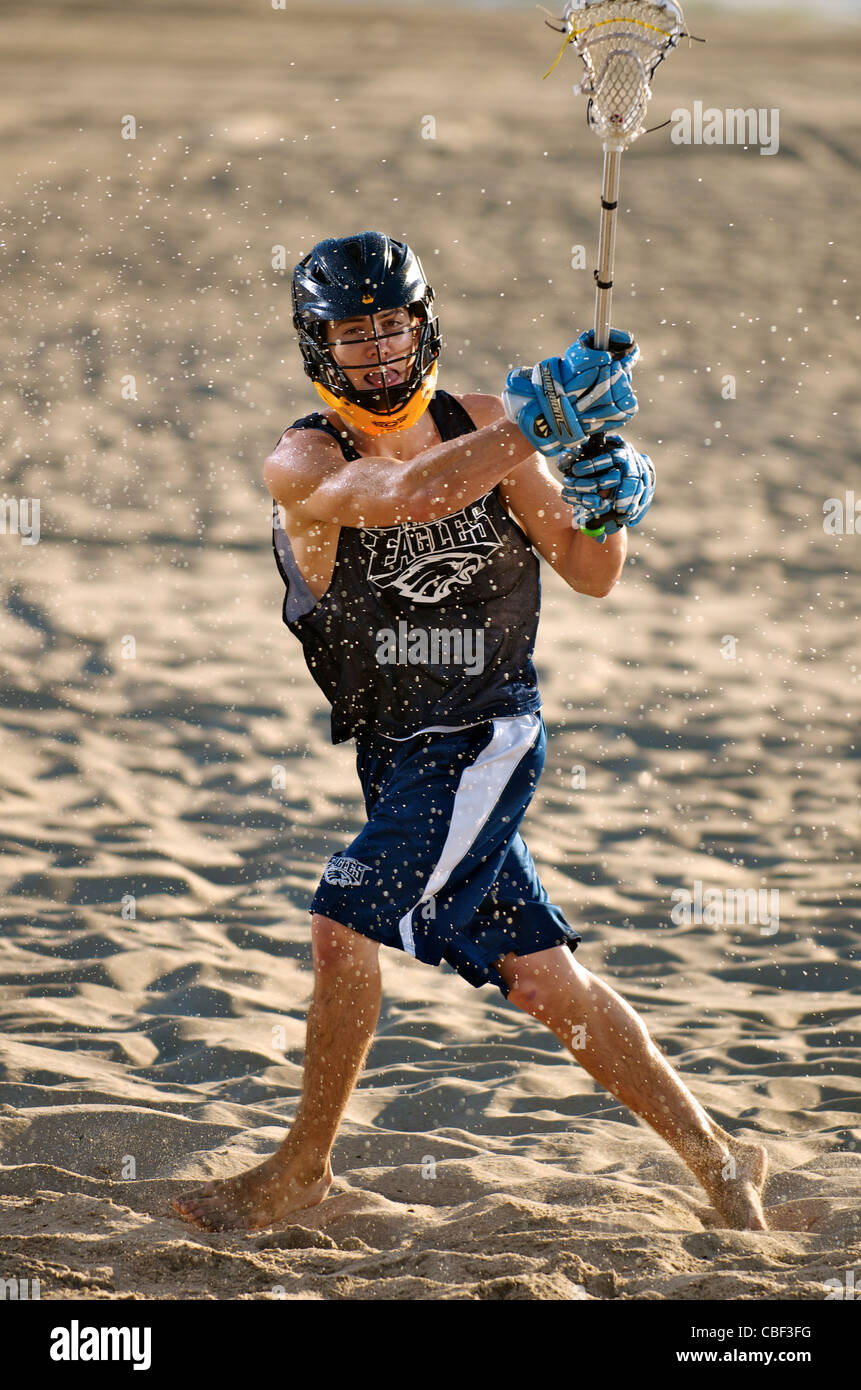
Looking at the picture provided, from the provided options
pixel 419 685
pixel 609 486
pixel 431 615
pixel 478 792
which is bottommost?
pixel 478 792

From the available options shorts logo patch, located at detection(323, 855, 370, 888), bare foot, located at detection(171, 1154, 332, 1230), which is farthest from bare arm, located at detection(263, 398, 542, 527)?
bare foot, located at detection(171, 1154, 332, 1230)

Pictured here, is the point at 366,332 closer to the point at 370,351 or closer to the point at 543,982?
the point at 370,351

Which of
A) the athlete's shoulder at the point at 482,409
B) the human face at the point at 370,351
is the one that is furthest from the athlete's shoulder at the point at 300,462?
the athlete's shoulder at the point at 482,409

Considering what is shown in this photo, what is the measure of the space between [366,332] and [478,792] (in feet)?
3.25

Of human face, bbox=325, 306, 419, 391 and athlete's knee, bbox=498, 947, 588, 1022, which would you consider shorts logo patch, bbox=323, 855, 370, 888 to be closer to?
athlete's knee, bbox=498, 947, 588, 1022

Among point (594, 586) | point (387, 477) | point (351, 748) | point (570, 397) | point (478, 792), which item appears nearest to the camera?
point (570, 397)

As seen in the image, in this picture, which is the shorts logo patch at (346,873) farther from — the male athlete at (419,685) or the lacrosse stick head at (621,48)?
the lacrosse stick head at (621,48)

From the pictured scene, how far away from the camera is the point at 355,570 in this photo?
3.19 metres

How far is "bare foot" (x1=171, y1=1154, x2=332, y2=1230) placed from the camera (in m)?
3.14

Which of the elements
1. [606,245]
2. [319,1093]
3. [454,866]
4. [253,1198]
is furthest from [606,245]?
[253,1198]

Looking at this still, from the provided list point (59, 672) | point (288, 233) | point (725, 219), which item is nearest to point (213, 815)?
point (59, 672)

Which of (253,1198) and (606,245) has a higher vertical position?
(606,245)

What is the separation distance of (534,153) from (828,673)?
9.41m

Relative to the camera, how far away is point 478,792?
121 inches
